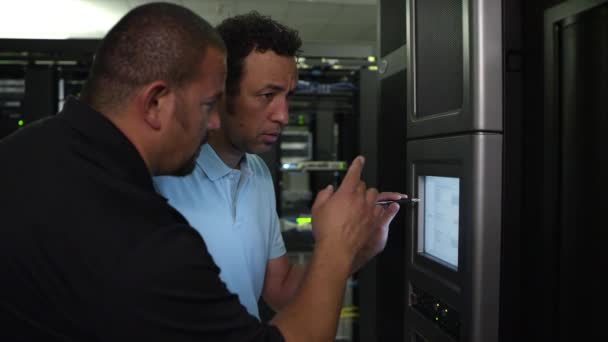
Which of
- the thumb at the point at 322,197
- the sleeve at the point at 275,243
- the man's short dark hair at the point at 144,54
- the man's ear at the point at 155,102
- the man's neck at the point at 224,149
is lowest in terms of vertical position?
the sleeve at the point at 275,243

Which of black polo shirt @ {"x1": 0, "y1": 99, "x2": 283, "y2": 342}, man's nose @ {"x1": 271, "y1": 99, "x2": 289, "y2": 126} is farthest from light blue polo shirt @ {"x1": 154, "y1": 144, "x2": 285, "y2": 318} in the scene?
black polo shirt @ {"x1": 0, "y1": 99, "x2": 283, "y2": 342}

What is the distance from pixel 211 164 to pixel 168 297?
1.76ft

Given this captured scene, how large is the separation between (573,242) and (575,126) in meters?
0.17

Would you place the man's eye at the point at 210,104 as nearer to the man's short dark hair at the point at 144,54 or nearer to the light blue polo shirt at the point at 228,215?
the man's short dark hair at the point at 144,54

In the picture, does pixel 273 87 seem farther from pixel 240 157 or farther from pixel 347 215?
pixel 347 215

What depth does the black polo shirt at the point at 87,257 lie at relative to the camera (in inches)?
22.9

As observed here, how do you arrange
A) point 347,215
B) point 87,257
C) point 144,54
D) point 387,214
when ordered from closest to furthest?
1. point 87,257
2. point 144,54
3. point 347,215
4. point 387,214

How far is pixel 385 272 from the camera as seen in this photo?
51.7 inches

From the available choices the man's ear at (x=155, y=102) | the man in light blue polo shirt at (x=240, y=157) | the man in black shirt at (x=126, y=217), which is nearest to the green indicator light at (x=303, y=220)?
the man in light blue polo shirt at (x=240, y=157)

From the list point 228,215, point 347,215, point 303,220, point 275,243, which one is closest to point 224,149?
point 228,215

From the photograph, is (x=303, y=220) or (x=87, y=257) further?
(x=303, y=220)

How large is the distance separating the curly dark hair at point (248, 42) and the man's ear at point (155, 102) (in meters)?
0.36

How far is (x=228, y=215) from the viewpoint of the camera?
1.08 m

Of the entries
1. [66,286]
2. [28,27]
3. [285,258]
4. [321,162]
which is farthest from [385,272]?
[28,27]
